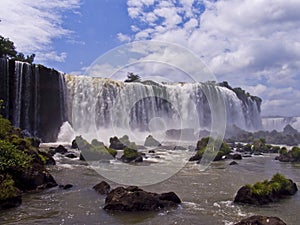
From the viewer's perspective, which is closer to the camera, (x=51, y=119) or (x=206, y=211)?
(x=206, y=211)

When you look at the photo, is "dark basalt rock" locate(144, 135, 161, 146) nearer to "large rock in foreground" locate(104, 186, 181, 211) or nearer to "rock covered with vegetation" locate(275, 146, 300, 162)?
"rock covered with vegetation" locate(275, 146, 300, 162)

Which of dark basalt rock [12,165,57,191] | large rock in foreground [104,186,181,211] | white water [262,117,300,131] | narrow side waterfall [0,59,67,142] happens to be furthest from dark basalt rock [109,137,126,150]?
white water [262,117,300,131]

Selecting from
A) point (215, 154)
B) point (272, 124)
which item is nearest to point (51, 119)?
point (215, 154)

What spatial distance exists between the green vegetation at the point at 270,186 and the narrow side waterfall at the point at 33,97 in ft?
83.5

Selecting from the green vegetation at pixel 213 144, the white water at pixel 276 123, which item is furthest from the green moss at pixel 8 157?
the white water at pixel 276 123

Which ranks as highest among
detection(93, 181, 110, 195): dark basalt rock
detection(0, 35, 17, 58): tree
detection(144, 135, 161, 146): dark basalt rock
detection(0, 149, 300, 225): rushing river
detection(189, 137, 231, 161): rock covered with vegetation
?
detection(0, 35, 17, 58): tree

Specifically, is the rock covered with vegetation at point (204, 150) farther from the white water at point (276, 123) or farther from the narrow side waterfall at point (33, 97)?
the white water at point (276, 123)

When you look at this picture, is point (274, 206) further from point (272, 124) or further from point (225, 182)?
point (272, 124)

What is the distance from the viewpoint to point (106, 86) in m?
42.0

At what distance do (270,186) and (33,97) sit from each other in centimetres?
2896

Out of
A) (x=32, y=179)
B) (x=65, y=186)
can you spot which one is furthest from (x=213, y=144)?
(x=32, y=179)

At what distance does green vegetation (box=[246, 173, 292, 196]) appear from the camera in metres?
11.9

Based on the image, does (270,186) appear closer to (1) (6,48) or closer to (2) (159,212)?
(2) (159,212)

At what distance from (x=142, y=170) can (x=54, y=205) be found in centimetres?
946
